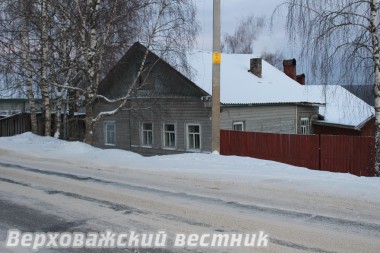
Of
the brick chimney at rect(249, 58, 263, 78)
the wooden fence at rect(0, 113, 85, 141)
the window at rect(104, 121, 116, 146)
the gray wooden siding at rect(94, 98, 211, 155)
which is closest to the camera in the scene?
the gray wooden siding at rect(94, 98, 211, 155)

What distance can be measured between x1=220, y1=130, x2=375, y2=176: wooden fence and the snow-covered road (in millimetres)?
4360

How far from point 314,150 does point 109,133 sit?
1352 cm

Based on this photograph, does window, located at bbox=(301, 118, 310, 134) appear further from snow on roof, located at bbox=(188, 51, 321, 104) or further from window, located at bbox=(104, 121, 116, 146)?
window, located at bbox=(104, 121, 116, 146)

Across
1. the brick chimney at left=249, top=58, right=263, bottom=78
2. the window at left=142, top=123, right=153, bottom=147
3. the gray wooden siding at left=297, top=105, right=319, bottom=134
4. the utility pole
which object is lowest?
the window at left=142, top=123, right=153, bottom=147

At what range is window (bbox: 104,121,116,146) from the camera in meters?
24.1

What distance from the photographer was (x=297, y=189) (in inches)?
295

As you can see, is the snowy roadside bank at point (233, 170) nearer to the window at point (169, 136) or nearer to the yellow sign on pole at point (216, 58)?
the yellow sign on pole at point (216, 58)

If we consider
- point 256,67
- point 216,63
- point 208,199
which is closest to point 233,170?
point 208,199

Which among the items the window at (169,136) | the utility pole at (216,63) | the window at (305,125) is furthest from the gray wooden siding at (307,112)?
the utility pole at (216,63)

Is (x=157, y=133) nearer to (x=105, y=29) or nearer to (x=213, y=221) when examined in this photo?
(x=105, y=29)

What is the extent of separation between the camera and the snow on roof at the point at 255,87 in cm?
1964

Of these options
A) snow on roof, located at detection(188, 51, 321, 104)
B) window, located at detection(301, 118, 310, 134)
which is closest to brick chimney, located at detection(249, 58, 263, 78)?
snow on roof, located at detection(188, 51, 321, 104)

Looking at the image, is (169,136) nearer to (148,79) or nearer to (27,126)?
(148,79)

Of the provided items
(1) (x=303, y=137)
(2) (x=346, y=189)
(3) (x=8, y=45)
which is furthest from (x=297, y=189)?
(3) (x=8, y=45)
